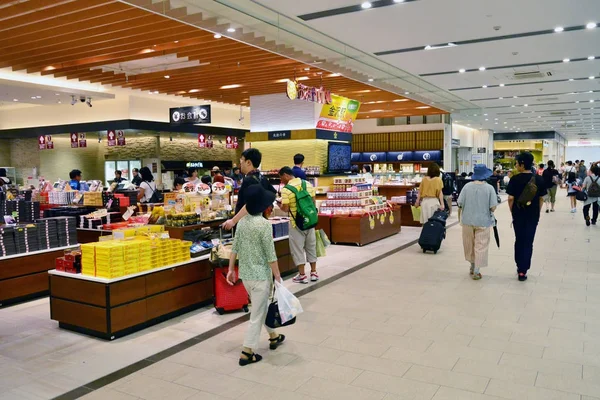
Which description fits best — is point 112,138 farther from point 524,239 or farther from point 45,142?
point 524,239

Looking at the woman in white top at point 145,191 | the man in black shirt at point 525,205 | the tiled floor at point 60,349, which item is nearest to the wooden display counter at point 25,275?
the tiled floor at point 60,349

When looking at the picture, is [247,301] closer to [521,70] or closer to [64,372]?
[64,372]

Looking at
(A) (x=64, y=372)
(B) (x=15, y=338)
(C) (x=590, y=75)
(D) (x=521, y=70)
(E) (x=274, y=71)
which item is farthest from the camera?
(C) (x=590, y=75)

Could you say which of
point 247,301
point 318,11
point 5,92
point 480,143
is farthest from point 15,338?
point 480,143

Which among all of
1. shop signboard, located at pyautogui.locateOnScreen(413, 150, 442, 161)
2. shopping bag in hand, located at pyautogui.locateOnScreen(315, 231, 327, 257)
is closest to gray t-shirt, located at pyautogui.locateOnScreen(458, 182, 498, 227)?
shopping bag in hand, located at pyautogui.locateOnScreen(315, 231, 327, 257)

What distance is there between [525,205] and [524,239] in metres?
0.46

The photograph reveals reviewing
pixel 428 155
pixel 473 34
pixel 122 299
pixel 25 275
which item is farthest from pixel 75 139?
pixel 428 155

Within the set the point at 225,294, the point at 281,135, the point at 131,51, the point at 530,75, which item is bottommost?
the point at 225,294

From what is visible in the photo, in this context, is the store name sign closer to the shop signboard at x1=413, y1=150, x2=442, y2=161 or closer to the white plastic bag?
the white plastic bag

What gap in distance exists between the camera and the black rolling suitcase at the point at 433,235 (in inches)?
346

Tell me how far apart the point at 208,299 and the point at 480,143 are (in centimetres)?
2769

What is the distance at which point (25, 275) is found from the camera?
6012mm

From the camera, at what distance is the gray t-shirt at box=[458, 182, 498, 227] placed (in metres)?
6.58

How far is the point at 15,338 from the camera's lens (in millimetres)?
4711
